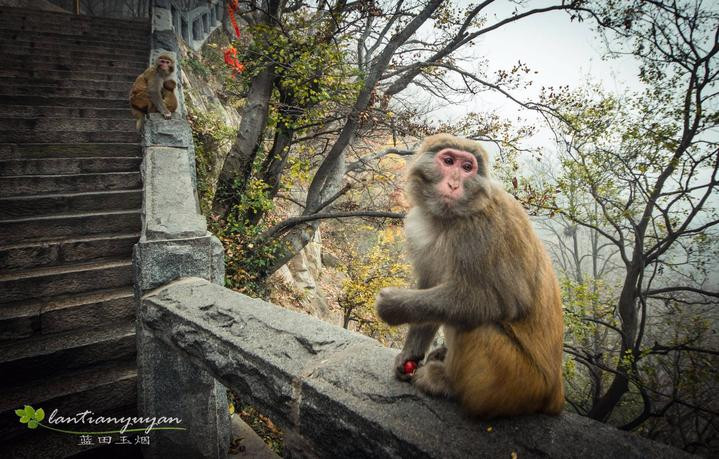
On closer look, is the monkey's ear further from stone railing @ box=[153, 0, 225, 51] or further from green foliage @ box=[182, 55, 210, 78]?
stone railing @ box=[153, 0, 225, 51]

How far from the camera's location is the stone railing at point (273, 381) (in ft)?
4.30

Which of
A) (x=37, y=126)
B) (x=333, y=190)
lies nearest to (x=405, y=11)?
(x=333, y=190)

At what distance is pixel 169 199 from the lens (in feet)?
10.5

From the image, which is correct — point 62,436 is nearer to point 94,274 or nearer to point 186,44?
point 94,274

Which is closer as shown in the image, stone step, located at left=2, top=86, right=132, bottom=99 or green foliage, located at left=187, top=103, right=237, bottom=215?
stone step, located at left=2, top=86, right=132, bottom=99

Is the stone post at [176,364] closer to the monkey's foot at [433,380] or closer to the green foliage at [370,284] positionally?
the monkey's foot at [433,380]

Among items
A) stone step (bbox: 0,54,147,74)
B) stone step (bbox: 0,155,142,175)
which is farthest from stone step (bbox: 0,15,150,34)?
stone step (bbox: 0,155,142,175)

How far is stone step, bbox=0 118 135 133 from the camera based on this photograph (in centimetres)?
488

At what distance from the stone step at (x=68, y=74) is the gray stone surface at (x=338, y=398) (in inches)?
288

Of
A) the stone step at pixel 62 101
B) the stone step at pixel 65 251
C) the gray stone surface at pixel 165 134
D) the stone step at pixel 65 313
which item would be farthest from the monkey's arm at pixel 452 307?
the stone step at pixel 62 101

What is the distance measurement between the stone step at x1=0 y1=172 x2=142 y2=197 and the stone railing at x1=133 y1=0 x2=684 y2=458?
4.52 feet

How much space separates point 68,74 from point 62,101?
1.58 m

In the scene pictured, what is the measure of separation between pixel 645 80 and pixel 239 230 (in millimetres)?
8173
